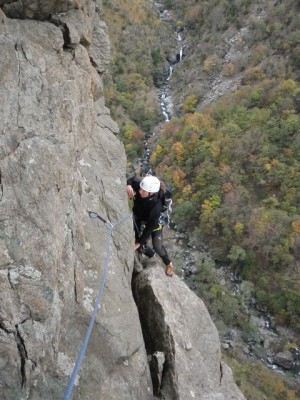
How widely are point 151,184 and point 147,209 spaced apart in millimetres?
857

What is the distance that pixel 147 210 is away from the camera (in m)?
8.09

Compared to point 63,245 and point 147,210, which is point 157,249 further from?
point 63,245

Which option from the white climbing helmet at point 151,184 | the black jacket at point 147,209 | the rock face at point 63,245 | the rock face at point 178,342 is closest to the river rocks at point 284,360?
the rock face at point 178,342

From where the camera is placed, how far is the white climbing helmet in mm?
7367

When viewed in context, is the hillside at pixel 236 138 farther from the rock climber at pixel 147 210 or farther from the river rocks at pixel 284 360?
the rock climber at pixel 147 210

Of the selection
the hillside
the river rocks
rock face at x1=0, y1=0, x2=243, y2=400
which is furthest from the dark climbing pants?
the river rocks

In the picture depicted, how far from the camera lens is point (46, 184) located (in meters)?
5.69

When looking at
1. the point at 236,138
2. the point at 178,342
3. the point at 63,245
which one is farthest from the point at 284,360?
the point at 63,245

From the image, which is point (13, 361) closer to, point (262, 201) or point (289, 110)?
point (262, 201)

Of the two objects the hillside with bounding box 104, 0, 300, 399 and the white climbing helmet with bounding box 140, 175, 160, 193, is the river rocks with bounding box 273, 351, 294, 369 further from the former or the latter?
the white climbing helmet with bounding box 140, 175, 160, 193

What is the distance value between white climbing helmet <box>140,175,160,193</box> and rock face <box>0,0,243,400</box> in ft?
2.70

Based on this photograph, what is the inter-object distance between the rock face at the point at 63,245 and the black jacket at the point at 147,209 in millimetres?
307

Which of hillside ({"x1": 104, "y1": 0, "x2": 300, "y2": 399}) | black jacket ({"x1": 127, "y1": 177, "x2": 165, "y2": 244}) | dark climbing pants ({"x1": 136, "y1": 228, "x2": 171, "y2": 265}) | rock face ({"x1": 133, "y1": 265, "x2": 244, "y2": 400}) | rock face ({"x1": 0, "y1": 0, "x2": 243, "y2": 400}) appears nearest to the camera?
rock face ({"x1": 0, "y1": 0, "x2": 243, "y2": 400})

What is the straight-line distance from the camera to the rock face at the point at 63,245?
5020mm
